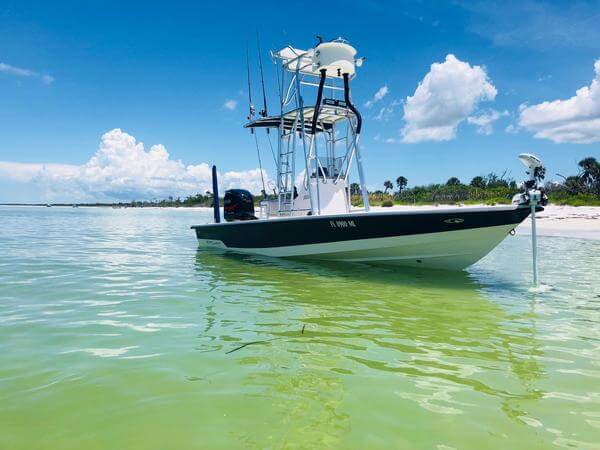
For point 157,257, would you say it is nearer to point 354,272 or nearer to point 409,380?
point 354,272

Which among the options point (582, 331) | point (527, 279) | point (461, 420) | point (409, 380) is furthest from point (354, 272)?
point (461, 420)

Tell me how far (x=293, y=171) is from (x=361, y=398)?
379 inches

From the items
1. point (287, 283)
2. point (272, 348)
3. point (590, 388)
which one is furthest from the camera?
point (287, 283)

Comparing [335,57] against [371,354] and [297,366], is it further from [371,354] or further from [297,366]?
[297,366]

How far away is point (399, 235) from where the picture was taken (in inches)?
348

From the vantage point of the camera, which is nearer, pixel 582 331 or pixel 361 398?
pixel 361 398

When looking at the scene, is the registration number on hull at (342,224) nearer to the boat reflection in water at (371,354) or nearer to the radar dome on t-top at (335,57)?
the boat reflection in water at (371,354)

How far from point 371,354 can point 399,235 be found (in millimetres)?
5190

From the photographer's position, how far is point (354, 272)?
363 inches

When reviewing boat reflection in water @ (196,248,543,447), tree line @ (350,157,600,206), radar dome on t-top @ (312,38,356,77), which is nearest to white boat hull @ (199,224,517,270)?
boat reflection in water @ (196,248,543,447)

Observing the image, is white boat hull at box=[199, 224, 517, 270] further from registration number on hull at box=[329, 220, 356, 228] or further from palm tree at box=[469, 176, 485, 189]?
palm tree at box=[469, 176, 485, 189]

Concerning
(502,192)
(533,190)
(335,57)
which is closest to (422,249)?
(533,190)

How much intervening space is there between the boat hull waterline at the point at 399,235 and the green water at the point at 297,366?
1269mm

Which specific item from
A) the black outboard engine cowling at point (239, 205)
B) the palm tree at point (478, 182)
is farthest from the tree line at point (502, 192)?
the black outboard engine cowling at point (239, 205)
